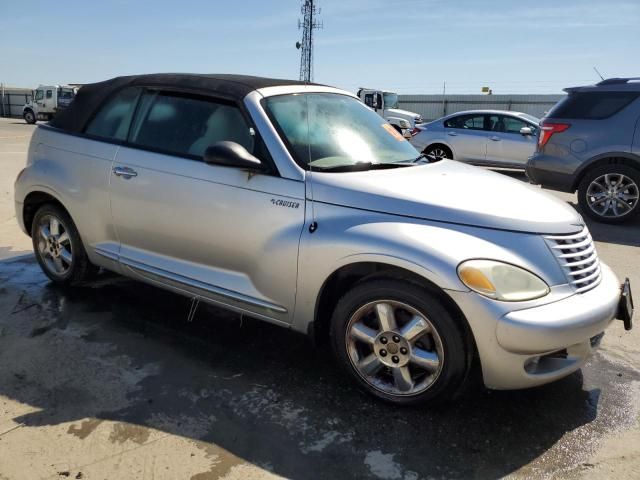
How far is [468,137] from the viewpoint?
12.4m

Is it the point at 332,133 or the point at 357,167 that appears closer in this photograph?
the point at 357,167

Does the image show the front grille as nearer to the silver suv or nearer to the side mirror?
A: the side mirror

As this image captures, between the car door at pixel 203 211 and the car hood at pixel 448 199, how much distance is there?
0.28 meters

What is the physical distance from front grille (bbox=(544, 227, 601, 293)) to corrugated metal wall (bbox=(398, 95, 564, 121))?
83.5 feet

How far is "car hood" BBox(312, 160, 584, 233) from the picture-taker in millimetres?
2750

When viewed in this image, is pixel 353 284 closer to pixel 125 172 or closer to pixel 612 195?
pixel 125 172

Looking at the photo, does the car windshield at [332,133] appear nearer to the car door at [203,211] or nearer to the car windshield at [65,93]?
the car door at [203,211]

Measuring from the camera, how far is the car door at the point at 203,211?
10.2 ft

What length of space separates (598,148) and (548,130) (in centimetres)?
70

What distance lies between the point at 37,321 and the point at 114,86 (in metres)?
1.80

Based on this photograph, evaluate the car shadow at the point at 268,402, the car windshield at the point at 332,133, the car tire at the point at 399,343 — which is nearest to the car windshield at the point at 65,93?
the car shadow at the point at 268,402

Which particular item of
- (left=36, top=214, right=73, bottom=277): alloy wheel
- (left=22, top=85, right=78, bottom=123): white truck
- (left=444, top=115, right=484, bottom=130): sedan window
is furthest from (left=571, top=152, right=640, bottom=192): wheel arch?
(left=22, top=85, right=78, bottom=123): white truck

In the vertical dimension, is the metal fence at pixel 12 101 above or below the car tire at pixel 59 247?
above

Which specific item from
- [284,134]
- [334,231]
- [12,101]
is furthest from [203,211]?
[12,101]
